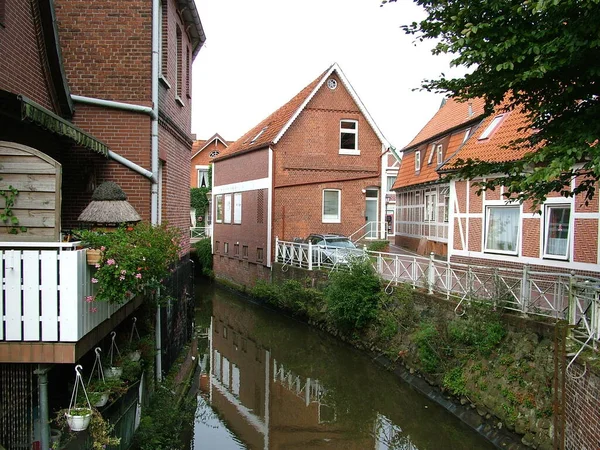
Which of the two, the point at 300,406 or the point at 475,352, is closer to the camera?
the point at 475,352

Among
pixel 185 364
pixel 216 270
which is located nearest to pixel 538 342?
pixel 185 364

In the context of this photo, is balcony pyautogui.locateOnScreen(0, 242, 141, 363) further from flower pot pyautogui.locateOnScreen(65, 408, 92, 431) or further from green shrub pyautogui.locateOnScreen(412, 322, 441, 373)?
green shrub pyautogui.locateOnScreen(412, 322, 441, 373)

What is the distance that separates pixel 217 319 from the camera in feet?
76.5

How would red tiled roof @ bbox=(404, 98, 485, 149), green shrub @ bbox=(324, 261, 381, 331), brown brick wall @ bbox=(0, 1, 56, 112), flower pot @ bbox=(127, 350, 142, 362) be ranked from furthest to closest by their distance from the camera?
red tiled roof @ bbox=(404, 98, 485, 149), green shrub @ bbox=(324, 261, 381, 331), flower pot @ bbox=(127, 350, 142, 362), brown brick wall @ bbox=(0, 1, 56, 112)

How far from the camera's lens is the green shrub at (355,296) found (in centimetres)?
1633

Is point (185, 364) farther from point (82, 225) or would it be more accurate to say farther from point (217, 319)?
point (217, 319)

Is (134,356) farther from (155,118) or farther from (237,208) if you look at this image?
(237,208)

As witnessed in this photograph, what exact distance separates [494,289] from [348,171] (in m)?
14.8

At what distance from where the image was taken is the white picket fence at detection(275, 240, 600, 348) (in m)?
A: 8.37

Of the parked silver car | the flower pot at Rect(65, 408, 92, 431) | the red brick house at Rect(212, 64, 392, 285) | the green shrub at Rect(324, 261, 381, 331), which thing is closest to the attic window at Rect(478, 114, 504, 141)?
the parked silver car

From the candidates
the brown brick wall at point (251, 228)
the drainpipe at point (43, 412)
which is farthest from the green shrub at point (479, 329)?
the brown brick wall at point (251, 228)

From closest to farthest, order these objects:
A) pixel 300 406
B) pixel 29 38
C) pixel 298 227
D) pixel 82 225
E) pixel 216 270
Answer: pixel 29 38 → pixel 82 225 → pixel 300 406 → pixel 298 227 → pixel 216 270

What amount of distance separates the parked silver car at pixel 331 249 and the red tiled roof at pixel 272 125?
500cm

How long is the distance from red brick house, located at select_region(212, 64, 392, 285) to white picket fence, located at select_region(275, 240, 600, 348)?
740cm
